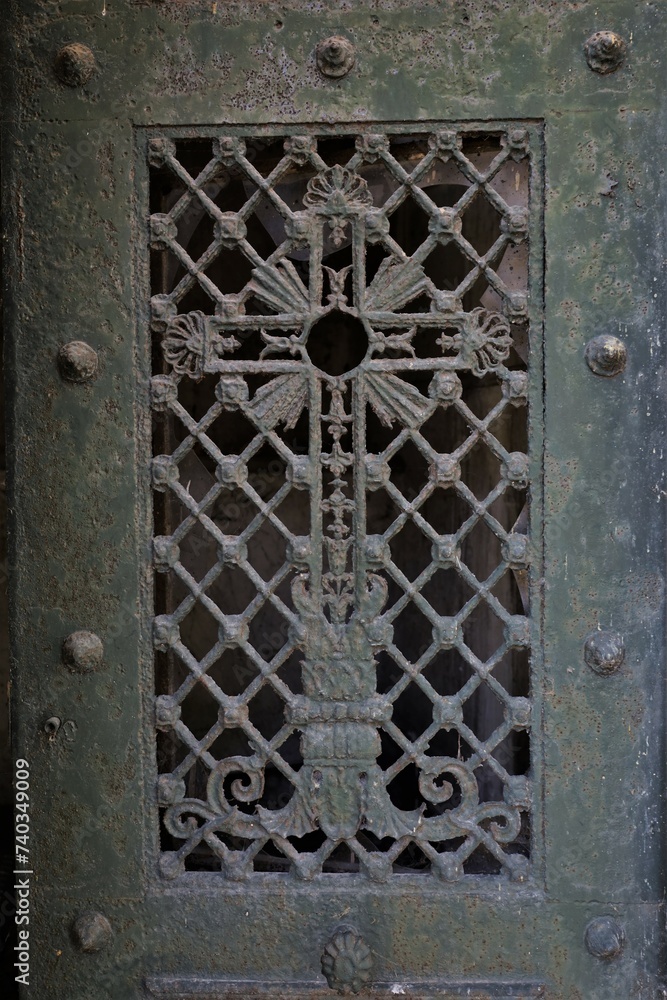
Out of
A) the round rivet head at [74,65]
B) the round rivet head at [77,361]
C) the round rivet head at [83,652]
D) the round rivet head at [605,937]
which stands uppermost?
the round rivet head at [74,65]

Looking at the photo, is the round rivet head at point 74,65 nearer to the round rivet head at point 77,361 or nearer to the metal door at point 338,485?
the metal door at point 338,485

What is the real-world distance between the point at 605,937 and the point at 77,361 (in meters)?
1.65

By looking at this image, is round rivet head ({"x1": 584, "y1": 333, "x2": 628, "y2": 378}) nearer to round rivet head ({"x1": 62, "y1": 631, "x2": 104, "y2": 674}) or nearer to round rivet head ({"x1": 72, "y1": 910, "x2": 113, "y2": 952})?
round rivet head ({"x1": 62, "y1": 631, "x2": 104, "y2": 674})

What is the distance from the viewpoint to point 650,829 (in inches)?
69.4

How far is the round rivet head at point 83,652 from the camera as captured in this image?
1765 millimetres

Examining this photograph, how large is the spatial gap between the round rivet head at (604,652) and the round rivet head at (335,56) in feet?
4.24

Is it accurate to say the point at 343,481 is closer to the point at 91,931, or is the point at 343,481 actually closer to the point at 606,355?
the point at 606,355

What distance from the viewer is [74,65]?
1714 millimetres

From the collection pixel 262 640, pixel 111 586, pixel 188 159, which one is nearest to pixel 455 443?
pixel 262 640

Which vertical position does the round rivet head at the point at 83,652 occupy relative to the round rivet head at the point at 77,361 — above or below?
below

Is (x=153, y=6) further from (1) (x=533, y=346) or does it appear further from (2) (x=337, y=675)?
(2) (x=337, y=675)

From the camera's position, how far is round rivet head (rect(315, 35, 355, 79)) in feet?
5.53

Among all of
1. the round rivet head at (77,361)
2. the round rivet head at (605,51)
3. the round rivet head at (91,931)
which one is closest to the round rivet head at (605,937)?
the round rivet head at (91,931)

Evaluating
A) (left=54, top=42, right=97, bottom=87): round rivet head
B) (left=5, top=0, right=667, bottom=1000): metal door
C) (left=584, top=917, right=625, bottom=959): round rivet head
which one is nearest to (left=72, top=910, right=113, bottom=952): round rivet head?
(left=5, top=0, right=667, bottom=1000): metal door
